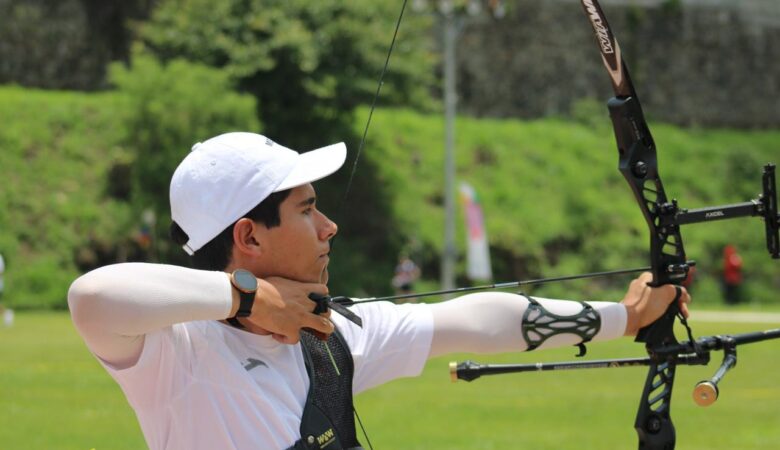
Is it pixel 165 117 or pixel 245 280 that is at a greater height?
pixel 245 280

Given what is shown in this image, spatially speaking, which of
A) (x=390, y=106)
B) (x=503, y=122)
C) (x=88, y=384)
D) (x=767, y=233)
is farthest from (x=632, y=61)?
(x=767, y=233)

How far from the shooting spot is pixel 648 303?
3.19 m

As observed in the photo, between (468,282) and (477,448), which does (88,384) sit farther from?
(468,282)

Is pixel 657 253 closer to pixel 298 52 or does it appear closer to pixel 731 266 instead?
pixel 298 52

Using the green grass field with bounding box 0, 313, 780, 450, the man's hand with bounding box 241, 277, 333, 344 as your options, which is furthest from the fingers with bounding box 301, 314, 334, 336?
the green grass field with bounding box 0, 313, 780, 450

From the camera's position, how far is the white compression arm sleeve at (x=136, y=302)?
2.71 meters

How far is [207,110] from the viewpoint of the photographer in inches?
1129

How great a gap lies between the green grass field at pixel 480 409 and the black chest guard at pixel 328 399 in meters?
6.49

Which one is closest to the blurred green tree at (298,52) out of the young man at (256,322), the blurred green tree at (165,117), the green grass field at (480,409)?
the blurred green tree at (165,117)

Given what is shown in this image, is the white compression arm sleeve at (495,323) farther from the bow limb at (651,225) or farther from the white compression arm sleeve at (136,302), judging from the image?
the white compression arm sleeve at (136,302)

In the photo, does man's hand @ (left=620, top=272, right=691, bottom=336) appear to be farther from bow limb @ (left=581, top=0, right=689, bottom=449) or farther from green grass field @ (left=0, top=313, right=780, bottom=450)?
green grass field @ (left=0, top=313, right=780, bottom=450)

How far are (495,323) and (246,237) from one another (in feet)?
2.11

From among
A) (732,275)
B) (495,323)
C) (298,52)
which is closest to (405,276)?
(298,52)

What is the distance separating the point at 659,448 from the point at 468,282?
28284 mm
